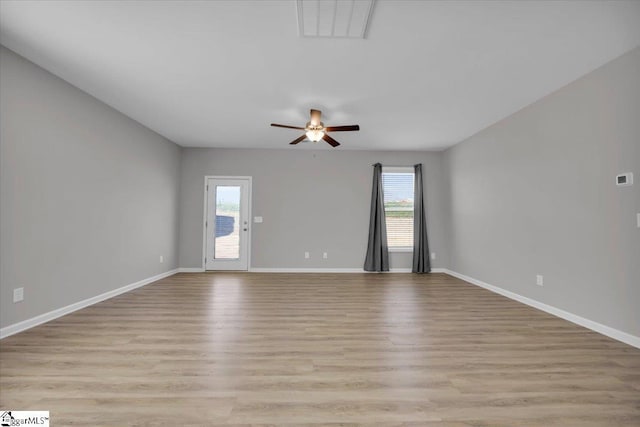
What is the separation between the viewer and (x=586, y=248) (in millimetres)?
3090

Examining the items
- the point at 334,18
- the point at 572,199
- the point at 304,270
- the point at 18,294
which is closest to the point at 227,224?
the point at 304,270

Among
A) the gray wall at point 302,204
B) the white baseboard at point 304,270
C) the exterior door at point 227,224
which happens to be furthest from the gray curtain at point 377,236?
the exterior door at point 227,224

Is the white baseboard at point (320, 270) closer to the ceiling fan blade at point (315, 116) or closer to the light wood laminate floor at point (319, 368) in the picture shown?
the light wood laminate floor at point (319, 368)

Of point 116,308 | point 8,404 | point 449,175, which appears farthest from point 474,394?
point 449,175

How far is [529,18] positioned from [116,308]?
5075 mm

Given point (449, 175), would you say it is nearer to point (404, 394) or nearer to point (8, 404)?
point (404, 394)

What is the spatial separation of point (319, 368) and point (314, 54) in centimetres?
270

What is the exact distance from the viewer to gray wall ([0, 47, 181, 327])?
8.94 feet

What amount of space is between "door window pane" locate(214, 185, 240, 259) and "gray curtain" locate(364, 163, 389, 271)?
2.84m

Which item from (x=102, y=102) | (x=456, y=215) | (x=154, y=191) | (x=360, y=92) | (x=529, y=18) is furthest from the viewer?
(x=456, y=215)

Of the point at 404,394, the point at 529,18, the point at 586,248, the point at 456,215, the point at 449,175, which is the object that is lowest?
the point at 404,394

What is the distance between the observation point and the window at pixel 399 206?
21.1 ft

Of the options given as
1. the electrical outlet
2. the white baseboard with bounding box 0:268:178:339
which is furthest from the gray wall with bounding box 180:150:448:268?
the electrical outlet

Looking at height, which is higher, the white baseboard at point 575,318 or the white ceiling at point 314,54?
the white ceiling at point 314,54
